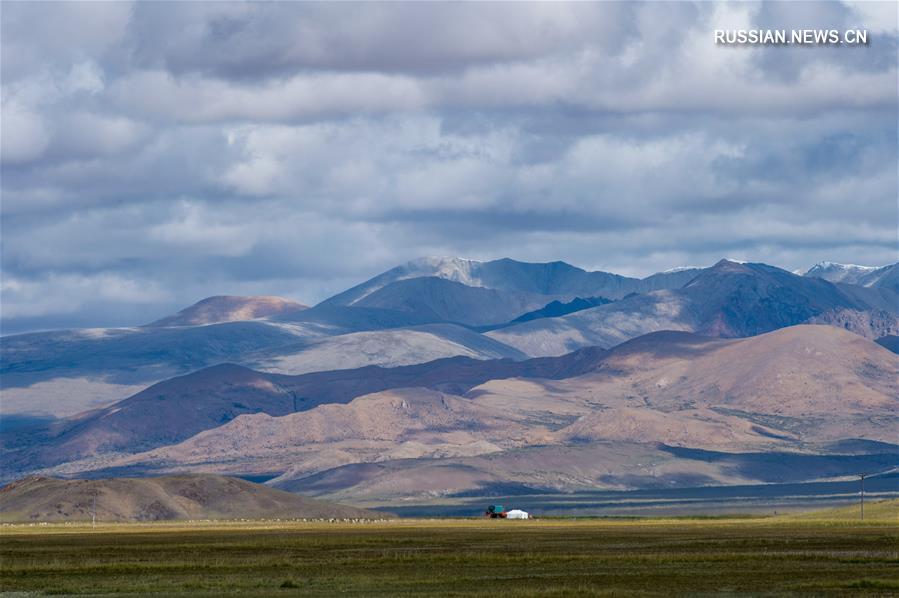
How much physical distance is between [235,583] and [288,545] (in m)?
42.0

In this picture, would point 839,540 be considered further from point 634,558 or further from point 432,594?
point 432,594

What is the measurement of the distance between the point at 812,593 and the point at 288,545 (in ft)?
200

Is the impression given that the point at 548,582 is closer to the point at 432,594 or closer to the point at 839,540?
the point at 432,594

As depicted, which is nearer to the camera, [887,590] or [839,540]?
[887,590]

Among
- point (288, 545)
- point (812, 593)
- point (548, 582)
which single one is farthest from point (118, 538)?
point (812, 593)

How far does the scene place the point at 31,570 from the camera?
311 ft

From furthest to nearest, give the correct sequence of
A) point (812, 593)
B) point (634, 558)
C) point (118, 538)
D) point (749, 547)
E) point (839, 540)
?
point (118, 538)
point (839, 540)
point (749, 547)
point (634, 558)
point (812, 593)

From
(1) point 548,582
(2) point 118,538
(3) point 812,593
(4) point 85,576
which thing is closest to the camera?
(3) point 812,593

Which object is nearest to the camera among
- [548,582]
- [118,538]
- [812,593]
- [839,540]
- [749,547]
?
[812,593]

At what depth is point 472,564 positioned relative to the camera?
3701 inches

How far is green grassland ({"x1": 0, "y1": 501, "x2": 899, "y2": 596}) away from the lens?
250ft

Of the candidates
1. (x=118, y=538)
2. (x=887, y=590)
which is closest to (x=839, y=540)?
(x=887, y=590)

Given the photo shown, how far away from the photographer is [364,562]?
98.3 metres

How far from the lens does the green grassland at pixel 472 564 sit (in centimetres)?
7612
